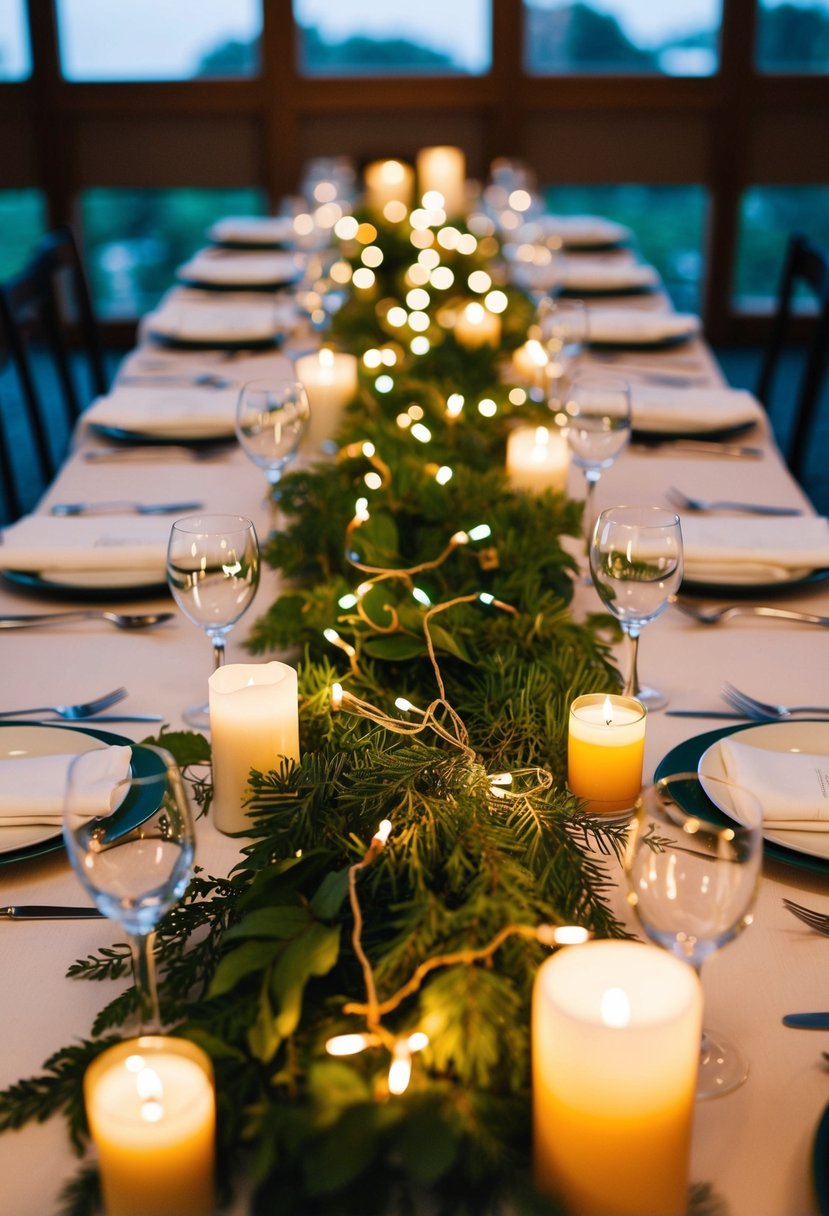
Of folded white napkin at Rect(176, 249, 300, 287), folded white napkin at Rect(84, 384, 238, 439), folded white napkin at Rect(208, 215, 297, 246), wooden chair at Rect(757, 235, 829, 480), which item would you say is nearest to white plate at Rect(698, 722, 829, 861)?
folded white napkin at Rect(84, 384, 238, 439)

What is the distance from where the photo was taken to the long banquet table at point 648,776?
2.39 feet

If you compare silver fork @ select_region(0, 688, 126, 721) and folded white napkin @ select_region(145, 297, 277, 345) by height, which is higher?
silver fork @ select_region(0, 688, 126, 721)

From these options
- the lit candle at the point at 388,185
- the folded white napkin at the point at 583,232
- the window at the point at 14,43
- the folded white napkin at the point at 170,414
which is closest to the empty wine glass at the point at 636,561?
the folded white napkin at the point at 170,414

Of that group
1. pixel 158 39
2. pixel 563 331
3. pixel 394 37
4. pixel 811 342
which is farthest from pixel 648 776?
pixel 158 39

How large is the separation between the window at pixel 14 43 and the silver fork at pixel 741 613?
16.4 ft

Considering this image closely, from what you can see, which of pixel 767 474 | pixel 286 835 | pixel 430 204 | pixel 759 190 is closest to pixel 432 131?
pixel 759 190

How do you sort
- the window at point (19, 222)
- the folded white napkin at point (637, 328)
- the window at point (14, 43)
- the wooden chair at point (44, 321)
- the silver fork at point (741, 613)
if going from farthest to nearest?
the window at point (19, 222), the window at point (14, 43), the folded white napkin at point (637, 328), the wooden chair at point (44, 321), the silver fork at point (741, 613)

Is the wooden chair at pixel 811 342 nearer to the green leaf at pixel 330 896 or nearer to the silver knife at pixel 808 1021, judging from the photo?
the silver knife at pixel 808 1021

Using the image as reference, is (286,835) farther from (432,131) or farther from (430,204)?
(432,131)

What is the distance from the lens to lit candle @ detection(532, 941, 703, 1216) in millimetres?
609

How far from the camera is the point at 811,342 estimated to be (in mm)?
2785

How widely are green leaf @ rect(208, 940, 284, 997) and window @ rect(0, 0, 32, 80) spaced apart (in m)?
5.57

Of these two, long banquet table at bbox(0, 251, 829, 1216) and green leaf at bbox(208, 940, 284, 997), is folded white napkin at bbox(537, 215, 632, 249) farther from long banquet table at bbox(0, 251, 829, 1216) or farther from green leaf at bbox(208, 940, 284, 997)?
green leaf at bbox(208, 940, 284, 997)

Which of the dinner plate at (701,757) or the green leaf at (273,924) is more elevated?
the green leaf at (273,924)
